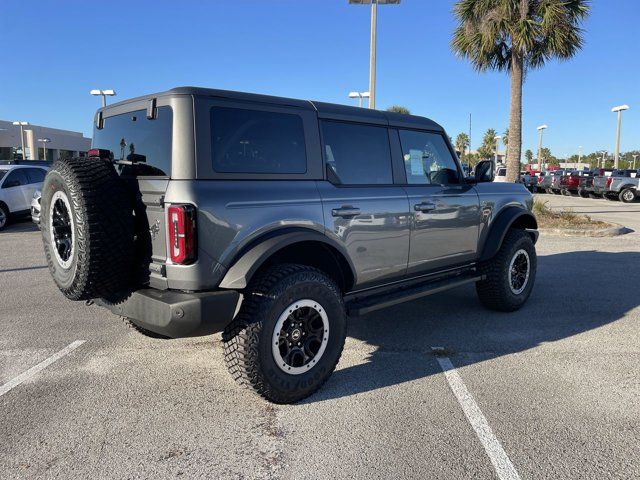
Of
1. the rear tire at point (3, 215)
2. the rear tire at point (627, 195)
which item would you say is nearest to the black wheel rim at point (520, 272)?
the rear tire at point (3, 215)

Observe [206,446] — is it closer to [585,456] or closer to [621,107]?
[585,456]

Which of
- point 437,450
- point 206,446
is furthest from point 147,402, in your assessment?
point 437,450

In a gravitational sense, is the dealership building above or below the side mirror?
above

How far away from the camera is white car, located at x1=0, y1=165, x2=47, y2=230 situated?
40.5 feet

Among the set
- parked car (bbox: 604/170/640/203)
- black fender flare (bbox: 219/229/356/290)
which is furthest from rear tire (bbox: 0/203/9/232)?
parked car (bbox: 604/170/640/203)

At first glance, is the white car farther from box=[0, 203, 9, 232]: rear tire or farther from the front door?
the front door

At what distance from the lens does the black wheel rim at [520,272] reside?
5559 millimetres

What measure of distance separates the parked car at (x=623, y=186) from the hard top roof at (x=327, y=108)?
2226cm

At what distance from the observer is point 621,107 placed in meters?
29.5

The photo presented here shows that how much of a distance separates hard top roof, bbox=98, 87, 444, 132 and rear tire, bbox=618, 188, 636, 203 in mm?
22667

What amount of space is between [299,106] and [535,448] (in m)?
2.69

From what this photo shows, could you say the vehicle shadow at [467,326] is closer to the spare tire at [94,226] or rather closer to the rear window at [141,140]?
the spare tire at [94,226]

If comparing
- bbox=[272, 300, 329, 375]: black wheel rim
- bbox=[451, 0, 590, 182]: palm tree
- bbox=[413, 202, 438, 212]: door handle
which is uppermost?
bbox=[451, 0, 590, 182]: palm tree

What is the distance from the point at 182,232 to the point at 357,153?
1735 mm
